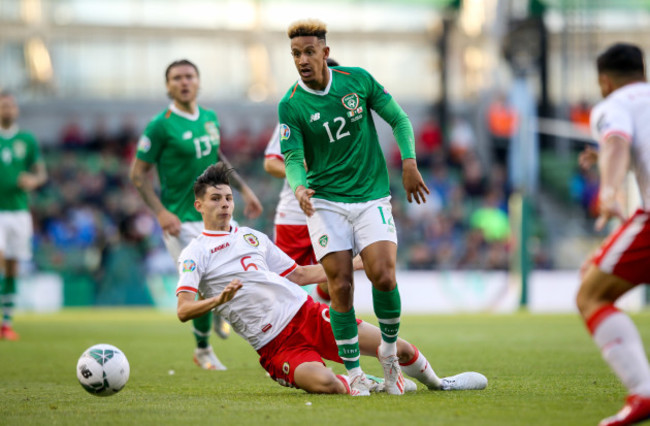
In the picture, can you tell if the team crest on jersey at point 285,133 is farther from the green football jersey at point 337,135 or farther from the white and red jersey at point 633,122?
the white and red jersey at point 633,122

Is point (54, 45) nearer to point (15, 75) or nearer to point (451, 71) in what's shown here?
point (15, 75)

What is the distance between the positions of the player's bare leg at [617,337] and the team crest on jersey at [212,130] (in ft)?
18.4

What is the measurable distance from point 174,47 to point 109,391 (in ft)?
99.5

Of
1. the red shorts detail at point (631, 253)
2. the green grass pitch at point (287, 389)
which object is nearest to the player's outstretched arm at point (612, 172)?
the red shorts detail at point (631, 253)

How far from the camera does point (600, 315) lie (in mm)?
5133

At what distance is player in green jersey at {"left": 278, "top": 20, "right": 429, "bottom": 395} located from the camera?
684 centimetres

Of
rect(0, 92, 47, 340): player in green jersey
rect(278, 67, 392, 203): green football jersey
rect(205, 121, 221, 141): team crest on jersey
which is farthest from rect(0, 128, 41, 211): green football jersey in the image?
rect(278, 67, 392, 203): green football jersey

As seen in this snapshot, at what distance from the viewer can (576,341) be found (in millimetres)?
12016

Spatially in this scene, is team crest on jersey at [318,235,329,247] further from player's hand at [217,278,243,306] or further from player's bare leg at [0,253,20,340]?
player's bare leg at [0,253,20,340]

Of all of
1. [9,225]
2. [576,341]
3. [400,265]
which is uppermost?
[9,225]

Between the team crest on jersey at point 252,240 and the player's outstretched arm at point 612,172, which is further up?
the player's outstretched arm at point 612,172

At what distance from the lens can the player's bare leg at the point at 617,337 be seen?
15.8 feet

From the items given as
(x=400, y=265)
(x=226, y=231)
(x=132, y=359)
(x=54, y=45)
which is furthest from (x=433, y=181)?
(x=226, y=231)

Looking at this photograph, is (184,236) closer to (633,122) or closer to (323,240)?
(323,240)
